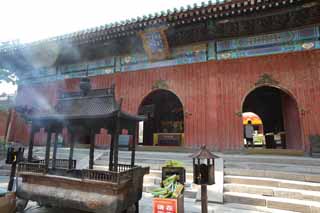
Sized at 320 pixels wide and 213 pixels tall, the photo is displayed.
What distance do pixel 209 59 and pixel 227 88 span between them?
46.2 inches

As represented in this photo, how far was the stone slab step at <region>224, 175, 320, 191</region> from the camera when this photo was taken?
3.70 metres

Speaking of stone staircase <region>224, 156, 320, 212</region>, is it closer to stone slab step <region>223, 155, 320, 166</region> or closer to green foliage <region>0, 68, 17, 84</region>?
stone slab step <region>223, 155, 320, 166</region>

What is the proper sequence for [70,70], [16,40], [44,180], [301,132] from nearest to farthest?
[44,180] → [301,132] → [16,40] → [70,70]

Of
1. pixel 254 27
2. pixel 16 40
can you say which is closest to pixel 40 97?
pixel 16 40

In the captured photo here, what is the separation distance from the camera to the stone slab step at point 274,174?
395 centimetres

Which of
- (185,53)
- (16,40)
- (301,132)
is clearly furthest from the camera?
(16,40)

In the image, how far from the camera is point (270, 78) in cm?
593

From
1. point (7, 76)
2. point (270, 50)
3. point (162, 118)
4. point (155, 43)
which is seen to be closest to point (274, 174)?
point (270, 50)

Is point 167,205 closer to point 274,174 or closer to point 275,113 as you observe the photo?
point 274,174

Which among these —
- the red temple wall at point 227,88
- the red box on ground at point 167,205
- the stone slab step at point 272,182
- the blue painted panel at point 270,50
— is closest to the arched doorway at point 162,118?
the red temple wall at point 227,88

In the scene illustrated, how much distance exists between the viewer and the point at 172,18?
5.68m

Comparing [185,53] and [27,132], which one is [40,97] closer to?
[27,132]

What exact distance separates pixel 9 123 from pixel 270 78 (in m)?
10.9

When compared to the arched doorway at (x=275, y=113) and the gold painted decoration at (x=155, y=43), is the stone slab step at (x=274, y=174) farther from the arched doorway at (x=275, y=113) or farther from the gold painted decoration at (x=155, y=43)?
the gold painted decoration at (x=155, y=43)
